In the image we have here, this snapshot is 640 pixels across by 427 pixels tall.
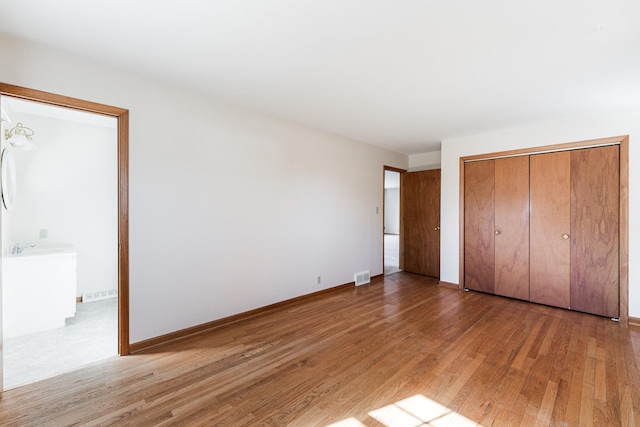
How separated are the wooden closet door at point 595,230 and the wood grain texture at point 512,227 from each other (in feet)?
1.66

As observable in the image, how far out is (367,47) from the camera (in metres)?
2.04

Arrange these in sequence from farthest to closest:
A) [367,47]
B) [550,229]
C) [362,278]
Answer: [362,278] < [550,229] < [367,47]

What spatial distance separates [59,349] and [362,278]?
3.88 meters

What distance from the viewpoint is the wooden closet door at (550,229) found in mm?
3613

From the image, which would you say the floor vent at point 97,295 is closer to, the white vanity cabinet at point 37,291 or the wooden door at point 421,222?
the white vanity cabinet at point 37,291

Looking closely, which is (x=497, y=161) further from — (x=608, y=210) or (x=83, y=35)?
(x=83, y=35)

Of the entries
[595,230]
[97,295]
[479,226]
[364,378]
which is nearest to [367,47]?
[364,378]

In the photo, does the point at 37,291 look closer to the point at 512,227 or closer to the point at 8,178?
the point at 8,178

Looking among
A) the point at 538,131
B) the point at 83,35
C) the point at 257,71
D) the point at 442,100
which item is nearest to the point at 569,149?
the point at 538,131

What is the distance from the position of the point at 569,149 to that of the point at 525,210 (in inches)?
36.0

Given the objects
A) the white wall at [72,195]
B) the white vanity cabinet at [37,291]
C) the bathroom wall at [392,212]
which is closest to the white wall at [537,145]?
the white wall at [72,195]

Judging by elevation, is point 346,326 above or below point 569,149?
below

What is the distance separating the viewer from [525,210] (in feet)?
12.9

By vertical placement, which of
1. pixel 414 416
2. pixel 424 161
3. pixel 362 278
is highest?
pixel 424 161
